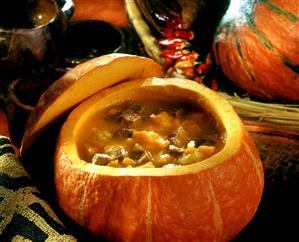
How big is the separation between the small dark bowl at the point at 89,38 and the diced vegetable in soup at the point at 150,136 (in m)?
0.89

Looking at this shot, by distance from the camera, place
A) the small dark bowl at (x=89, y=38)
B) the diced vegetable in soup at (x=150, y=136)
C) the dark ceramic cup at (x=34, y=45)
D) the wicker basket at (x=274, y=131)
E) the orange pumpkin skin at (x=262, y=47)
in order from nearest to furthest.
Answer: the diced vegetable in soup at (x=150, y=136), the wicker basket at (x=274, y=131), the orange pumpkin skin at (x=262, y=47), the dark ceramic cup at (x=34, y=45), the small dark bowl at (x=89, y=38)

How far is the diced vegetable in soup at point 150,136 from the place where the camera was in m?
1.37

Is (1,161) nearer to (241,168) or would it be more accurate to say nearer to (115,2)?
(241,168)

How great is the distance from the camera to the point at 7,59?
6.77 feet

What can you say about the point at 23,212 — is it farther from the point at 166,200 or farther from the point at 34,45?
the point at 34,45

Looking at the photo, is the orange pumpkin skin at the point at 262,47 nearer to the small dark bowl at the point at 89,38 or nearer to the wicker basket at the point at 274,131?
the wicker basket at the point at 274,131

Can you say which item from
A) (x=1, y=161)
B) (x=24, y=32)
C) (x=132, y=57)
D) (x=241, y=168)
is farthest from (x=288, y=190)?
(x=24, y=32)

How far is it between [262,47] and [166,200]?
0.92 m

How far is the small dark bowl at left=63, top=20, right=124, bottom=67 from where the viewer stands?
95.3 inches

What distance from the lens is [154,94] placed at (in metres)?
1.60

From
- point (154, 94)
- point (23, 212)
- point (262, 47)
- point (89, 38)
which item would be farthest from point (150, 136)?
point (89, 38)

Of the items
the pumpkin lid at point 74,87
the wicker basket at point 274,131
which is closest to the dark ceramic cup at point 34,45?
the pumpkin lid at point 74,87

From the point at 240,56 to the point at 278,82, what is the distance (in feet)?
0.61

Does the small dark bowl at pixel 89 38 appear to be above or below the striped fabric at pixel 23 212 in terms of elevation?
below
